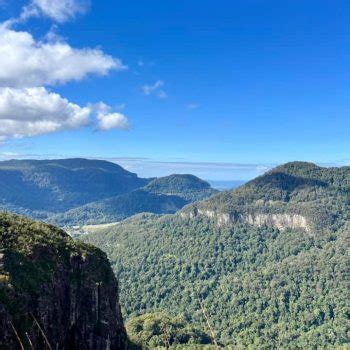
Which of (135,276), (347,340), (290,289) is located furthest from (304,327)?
(135,276)

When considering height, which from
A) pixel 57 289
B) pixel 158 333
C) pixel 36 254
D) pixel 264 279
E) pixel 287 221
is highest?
pixel 36 254

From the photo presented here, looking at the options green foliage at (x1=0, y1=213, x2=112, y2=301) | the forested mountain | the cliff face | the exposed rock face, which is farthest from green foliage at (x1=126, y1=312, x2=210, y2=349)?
the exposed rock face

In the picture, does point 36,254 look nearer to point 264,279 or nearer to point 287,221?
point 264,279

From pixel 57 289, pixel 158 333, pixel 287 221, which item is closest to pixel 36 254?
pixel 57 289

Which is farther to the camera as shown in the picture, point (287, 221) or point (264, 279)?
point (287, 221)

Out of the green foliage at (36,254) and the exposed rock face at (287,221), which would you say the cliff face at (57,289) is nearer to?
the green foliage at (36,254)

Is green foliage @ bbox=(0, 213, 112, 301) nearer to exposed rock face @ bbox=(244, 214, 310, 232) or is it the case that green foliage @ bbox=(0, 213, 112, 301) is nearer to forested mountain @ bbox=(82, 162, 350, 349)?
forested mountain @ bbox=(82, 162, 350, 349)

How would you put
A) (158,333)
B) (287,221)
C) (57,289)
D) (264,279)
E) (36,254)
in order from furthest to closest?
(287,221), (264,279), (158,333), (36,254), (57,289)
